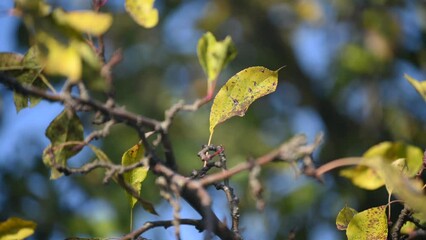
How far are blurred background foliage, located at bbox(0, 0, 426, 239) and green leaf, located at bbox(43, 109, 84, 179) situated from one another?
3.26 feet

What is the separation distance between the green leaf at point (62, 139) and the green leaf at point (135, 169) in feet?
0.17

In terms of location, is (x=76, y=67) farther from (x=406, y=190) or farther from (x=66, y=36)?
(x=406, y=190)

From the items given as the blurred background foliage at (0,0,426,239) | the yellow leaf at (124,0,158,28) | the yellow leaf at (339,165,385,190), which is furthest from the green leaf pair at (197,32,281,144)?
the blurred background foliage at (0,0,426,239)

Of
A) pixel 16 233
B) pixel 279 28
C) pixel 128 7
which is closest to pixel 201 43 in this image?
pixel 128 7

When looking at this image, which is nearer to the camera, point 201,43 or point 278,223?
point 201,43

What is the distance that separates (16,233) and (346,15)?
2.19 m

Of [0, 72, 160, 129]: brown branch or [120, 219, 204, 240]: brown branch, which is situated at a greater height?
→ [0, 72, 160, 129]: brown branch

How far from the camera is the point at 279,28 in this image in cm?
311

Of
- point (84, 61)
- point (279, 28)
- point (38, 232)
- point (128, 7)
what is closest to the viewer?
point (84, 61)

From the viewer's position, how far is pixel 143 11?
576mm

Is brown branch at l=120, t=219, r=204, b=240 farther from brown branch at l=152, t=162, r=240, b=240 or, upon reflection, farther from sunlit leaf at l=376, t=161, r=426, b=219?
sunlit leaf at l=376, t=161, r=426, b=219

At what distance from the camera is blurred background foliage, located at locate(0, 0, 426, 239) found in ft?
6.59

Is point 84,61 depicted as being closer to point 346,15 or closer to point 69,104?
point 69,104

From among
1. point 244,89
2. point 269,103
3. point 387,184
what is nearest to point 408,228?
point 387,184
